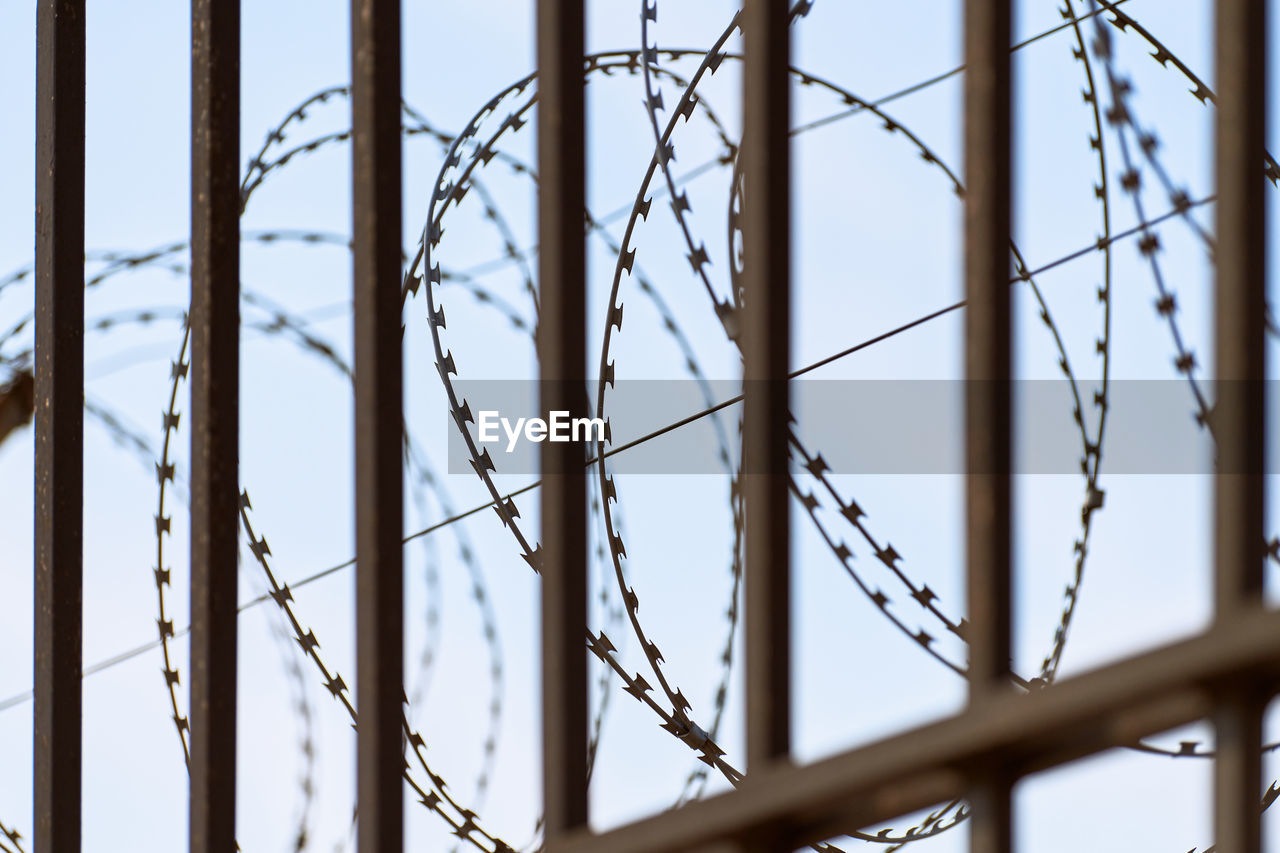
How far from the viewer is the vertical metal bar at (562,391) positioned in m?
1.37

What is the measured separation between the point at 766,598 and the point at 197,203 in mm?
849

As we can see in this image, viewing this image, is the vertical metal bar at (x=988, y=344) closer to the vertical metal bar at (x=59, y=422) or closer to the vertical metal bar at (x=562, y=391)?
the vertical metal bar at (x=562, y=391)

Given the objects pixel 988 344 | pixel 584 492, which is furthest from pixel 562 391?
pixel 988 344

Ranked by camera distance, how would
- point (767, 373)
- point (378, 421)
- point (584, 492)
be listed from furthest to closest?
point (378, 421), point (584, 492), point (767, 373)

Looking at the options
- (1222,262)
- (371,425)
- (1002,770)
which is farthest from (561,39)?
(1002,770)

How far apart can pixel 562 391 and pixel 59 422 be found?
2.87ft

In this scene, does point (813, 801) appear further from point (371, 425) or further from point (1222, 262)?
point (371, 425)

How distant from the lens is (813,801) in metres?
1.15

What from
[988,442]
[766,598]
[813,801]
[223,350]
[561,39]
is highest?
[561,39]

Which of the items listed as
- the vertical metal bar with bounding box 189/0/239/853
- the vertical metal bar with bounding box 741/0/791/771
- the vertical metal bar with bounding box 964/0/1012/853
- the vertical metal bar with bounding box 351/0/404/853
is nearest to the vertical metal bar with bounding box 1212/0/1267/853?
the vertical metal bar with bounding box 964/0/1012/853

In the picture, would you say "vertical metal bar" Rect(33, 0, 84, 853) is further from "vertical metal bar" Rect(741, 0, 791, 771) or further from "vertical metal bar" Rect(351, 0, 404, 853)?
"vertical metal bar" Rect(741, 0, 791, 771)

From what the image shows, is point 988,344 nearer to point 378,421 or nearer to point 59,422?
point 378,421

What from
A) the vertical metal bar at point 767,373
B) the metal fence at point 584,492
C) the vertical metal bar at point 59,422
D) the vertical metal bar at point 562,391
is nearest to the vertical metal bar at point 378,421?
the metal fence at point 584,492

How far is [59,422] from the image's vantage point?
1918 millimetres
